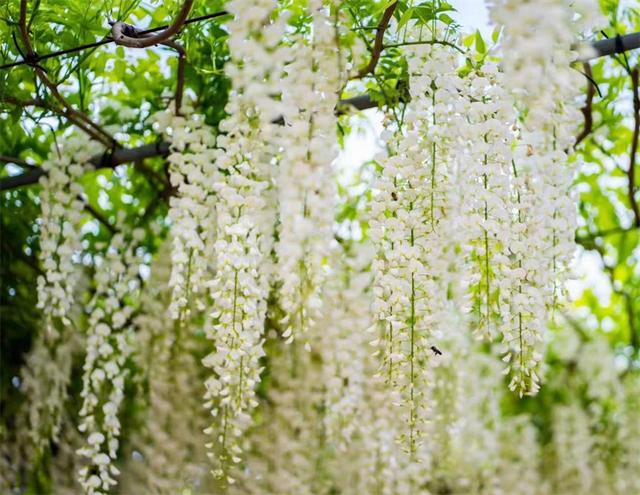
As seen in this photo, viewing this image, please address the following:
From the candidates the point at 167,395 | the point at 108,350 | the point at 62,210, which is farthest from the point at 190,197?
the point at 167,395

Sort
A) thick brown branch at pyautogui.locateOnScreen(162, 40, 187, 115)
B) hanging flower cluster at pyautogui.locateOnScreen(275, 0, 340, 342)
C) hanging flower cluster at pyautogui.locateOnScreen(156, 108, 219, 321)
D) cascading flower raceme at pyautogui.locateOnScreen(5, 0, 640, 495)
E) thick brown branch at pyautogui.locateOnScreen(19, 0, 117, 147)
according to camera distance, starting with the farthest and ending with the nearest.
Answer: hanging flower cluster at pyautogui.locateOnScreen(156, 108, 219, 321) < thick brown branch at pyautogui.locateOnScreen(162, 40, 187, 115) < thick brown branch at pyautogui.locateOnScreen(19, 0, 117, 147) < cascading flower raceme at pyautogui.locateOnScreen(5, 0, 640, 495) < hanging flower cluster at pyautogui.locateOnScreen(275, 0, 340, 342)

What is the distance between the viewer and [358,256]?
11.4 ft

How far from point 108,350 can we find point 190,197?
74 cm

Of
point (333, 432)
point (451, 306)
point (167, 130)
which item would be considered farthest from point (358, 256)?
point (167, 130)

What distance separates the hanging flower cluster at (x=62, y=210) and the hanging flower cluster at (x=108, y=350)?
166 mm

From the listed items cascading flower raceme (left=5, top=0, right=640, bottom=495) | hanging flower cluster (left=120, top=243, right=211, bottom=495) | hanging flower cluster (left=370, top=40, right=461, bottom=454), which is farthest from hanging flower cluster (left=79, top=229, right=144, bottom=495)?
hanging flower cluster (left=370, top=40, right=461, bottom=454)

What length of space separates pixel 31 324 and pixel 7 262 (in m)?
0.37

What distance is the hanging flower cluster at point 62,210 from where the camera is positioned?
2.70m

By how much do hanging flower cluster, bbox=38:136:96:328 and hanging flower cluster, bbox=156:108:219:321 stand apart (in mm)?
411

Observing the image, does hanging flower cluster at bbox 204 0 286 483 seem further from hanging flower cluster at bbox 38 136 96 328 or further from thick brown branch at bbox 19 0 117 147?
hanging flower cluster at bbox 38 136 96 328

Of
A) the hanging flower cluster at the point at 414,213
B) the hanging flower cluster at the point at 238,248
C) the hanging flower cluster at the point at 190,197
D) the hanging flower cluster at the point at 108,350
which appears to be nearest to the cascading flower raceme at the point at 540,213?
the hanging flower cluster at the point at 414,213

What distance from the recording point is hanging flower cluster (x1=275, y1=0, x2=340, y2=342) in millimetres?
1460

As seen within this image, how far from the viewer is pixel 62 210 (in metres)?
2.72

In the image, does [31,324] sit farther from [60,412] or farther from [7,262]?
[60,412]
